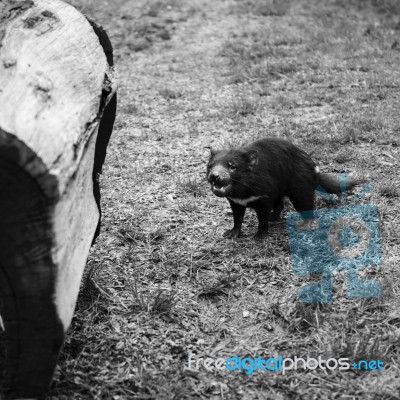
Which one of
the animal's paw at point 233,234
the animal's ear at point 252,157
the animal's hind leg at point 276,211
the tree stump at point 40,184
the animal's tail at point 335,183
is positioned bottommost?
the animal's hind leg at point 276,211

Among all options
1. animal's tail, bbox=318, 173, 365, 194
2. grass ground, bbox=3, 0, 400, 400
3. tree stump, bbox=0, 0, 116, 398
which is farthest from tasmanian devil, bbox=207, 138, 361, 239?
tree stump, bbox=0, 0, 116, 398

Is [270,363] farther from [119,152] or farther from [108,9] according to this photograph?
[108,9]

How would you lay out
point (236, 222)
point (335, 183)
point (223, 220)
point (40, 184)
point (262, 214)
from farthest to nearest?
1. point (223, 220)
2. point (335, 183)
3. point (236, 222)
4. point (262, 214)
5. point (40, 184)

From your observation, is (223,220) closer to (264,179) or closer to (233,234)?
(233,234)

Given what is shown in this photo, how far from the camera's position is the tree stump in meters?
2.03

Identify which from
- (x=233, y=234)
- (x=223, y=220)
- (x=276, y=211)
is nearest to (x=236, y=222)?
(x=233, y=234)

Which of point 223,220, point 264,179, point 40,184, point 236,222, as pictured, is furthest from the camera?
point 223,220

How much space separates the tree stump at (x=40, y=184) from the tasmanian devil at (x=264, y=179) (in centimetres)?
110

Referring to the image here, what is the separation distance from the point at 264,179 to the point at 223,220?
0.71 metres

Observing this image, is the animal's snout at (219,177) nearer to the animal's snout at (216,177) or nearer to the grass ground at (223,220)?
the animal's snout at (216,177)

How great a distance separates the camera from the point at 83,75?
2801 mm

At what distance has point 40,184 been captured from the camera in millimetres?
2012

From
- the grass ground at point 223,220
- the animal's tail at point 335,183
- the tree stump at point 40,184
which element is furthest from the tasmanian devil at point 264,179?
the tree stump at point 40,184

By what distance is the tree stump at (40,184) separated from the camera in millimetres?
2027
